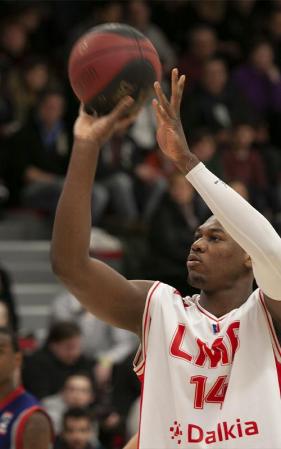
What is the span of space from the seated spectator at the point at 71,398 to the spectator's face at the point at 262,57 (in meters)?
5.39

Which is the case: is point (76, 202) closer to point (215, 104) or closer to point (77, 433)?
point (77, 433)

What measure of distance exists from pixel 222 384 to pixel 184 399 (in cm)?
13

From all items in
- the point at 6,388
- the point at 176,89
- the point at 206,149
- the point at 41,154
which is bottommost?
the point at 6,388

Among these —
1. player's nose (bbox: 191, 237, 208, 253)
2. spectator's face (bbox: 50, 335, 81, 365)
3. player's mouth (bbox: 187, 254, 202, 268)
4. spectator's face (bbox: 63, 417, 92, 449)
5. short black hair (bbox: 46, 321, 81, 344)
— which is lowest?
spectator's face (bbox: 63, 417, 92, 449)

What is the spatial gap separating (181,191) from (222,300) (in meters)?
5.41

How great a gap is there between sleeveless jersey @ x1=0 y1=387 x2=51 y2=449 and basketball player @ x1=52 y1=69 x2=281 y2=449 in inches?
41.9

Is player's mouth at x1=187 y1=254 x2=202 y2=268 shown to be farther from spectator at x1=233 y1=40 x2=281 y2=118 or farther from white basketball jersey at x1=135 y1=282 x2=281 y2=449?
spectator at x1=233 y1=40 x2=281 y2=118

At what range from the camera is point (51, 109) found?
416 inches

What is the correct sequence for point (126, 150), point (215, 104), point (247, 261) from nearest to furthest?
point (247, 261) < point (126, 150) < point (215, 104)

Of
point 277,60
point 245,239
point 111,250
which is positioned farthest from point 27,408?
point 277,60

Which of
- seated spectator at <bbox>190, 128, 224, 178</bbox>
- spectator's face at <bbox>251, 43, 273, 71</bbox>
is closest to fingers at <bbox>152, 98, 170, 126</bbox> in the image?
seated spectator at <bbox>190, 128, 224, 178</bbox>

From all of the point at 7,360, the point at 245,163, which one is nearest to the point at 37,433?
the point at 7,360

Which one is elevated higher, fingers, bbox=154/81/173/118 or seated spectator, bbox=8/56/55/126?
fingers, bbox=154/81/173/118

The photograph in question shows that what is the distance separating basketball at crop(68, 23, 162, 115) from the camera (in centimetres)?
376
